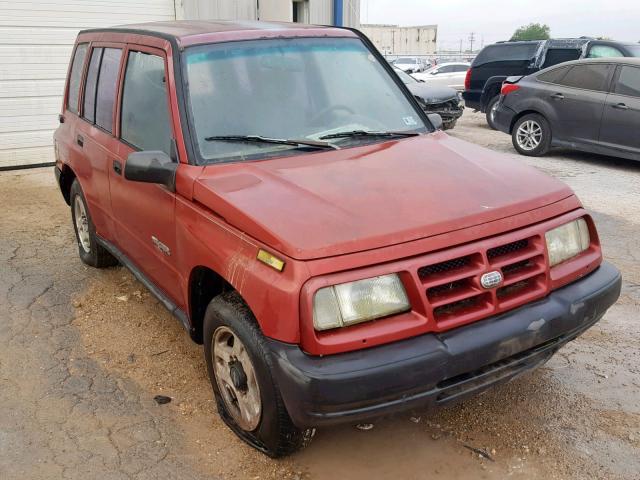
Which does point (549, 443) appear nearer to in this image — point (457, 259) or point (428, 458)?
point (428, 458)

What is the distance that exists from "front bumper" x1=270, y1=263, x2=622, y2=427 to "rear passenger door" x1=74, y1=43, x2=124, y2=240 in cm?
240

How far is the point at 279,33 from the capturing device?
3.67 meters

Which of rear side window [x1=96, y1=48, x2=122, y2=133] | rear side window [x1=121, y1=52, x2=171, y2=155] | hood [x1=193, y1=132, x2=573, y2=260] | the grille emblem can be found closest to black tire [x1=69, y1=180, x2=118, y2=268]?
rear side window [x1=96, y1=48, x2=122, y2=133]

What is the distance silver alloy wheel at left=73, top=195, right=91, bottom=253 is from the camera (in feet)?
17.2

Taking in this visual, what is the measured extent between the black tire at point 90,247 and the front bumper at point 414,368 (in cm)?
309

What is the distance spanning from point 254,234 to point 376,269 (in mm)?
541

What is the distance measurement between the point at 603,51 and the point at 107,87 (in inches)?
421

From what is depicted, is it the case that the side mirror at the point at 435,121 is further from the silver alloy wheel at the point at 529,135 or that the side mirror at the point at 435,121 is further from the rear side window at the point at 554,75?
the rear side window at the point at 554,75

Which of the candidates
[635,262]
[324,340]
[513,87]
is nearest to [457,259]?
[324,340]

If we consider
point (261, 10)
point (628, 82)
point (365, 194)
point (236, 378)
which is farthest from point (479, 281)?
point (261, 10)

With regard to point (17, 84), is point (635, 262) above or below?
below

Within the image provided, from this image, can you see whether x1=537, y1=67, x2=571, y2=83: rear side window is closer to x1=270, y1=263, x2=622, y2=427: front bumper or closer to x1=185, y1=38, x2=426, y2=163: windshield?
x1=185, y1=38, x2=426, y2=163: windshield

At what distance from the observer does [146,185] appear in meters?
3.55

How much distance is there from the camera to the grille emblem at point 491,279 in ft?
8.34
